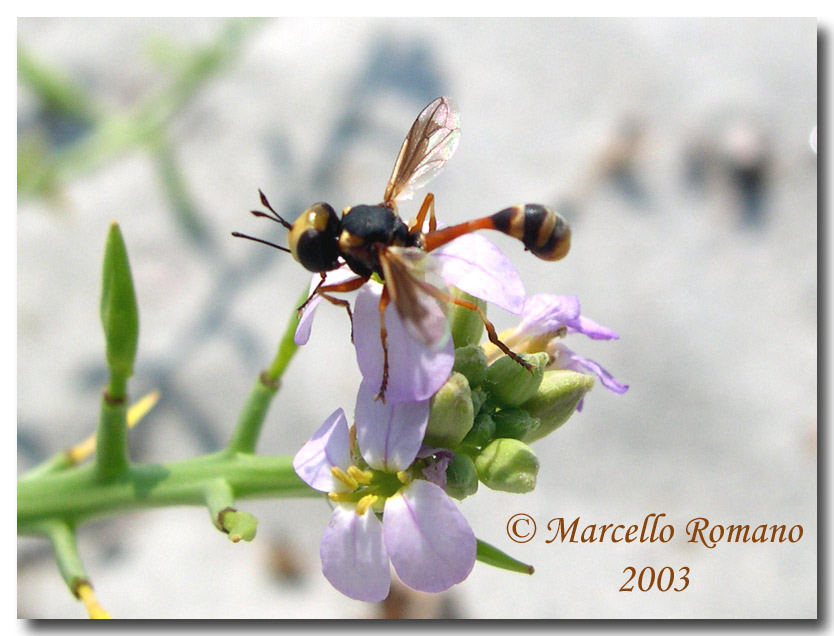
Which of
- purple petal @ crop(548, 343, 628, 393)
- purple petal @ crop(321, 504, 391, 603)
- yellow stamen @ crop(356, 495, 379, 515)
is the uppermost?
purple petal @ crop(548, 343, 628, 393)

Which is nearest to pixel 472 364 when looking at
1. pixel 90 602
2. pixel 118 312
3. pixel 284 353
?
pixel 284 353

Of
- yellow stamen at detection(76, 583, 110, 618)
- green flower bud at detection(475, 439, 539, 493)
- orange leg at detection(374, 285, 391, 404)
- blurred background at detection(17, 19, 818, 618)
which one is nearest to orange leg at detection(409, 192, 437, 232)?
orange leg at detection(374, 285, 391, 404)

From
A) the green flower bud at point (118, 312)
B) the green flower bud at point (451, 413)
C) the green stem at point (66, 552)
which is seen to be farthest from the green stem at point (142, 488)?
the green flower bud at point (451, 413)

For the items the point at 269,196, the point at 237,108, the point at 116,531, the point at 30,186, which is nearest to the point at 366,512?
the point at 116,531

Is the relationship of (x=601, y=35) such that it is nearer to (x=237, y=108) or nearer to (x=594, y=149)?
(x=594, y=149)

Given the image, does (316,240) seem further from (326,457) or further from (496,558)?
(496,558)

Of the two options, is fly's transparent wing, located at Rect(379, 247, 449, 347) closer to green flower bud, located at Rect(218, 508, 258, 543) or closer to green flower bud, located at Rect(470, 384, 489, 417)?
green flower bud, located at Rect(470, 384, 489, 417)
